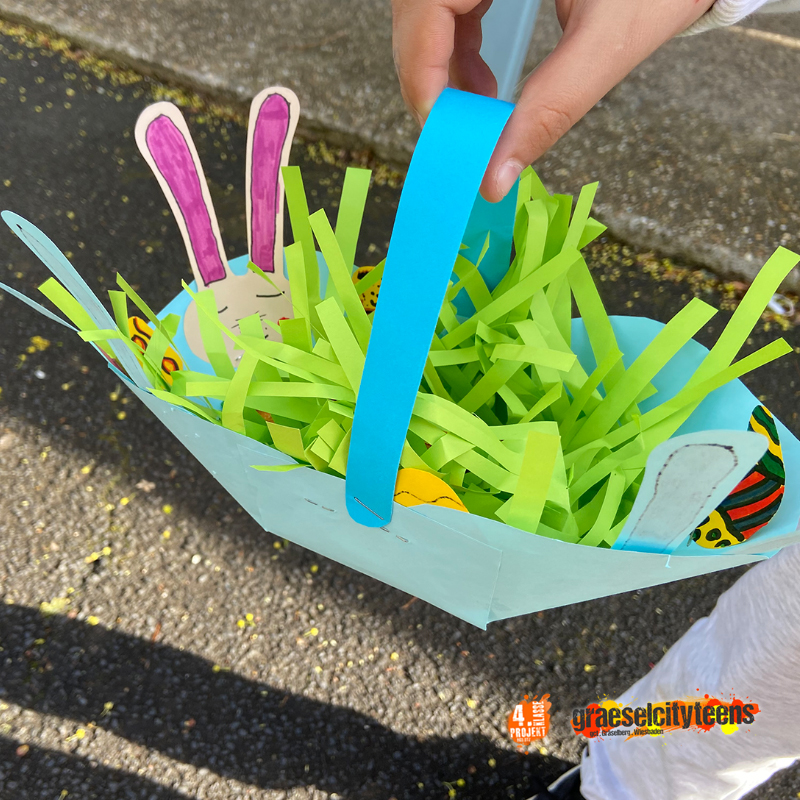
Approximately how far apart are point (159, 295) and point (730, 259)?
131 centimetres

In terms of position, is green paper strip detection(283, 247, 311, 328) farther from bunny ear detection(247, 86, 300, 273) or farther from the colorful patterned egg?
the colorful patterned egg

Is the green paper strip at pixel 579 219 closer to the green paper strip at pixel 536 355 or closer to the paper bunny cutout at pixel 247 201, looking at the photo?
the green paper strip at pixel 536 355

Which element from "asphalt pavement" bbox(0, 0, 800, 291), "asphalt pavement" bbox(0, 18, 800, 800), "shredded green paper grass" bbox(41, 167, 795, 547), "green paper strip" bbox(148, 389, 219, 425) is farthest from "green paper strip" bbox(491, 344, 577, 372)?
"asphalt pavement" bbox(0, 0, 800, 291)

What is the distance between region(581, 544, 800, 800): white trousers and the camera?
23.5 inches

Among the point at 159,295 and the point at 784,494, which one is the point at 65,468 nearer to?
the point at 159,295

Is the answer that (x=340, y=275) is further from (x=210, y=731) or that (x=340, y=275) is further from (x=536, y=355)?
(x=210, y=731)

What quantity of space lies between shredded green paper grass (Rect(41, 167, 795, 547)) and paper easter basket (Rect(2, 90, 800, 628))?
0.04 ft

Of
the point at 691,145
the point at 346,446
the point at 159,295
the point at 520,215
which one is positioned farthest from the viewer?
the point at 691,145

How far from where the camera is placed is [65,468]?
46.8 inches

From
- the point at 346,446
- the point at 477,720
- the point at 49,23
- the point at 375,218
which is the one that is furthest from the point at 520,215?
the point at 49,23

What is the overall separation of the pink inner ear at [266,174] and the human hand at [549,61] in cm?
13

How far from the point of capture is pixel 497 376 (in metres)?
0.58

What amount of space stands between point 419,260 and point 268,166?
0.31 meters

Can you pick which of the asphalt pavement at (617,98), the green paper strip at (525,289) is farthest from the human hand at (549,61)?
the asphalt pavement at (617,98)
